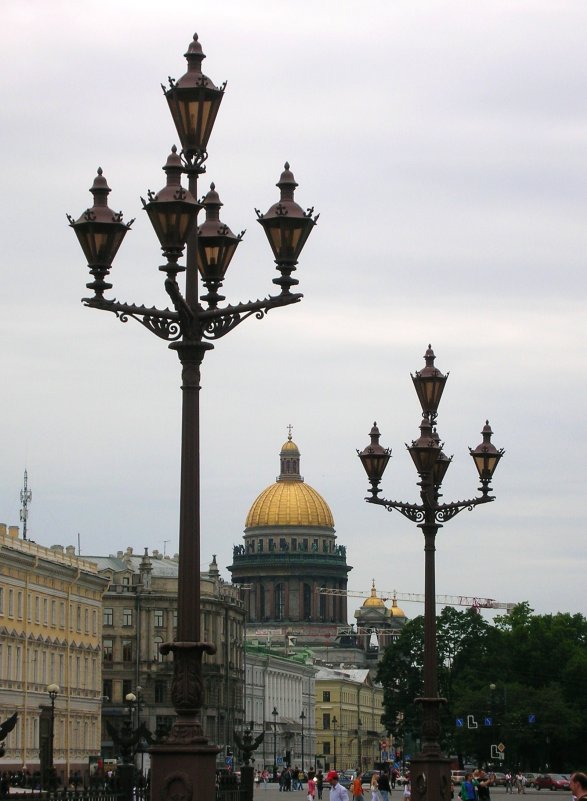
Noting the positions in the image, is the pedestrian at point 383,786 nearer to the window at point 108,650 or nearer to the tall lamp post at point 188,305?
the tall lamp post at point 188,305

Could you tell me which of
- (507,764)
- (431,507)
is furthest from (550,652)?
(431,507)

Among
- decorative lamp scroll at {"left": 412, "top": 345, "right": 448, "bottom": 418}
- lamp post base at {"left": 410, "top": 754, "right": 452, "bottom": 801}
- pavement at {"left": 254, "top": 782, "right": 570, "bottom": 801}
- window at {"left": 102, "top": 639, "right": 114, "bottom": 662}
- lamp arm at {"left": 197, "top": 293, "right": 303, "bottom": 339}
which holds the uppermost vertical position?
window at {"left": 102, "top": 639, "right": 114, "bottom": 662}

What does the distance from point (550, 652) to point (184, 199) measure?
9648cm

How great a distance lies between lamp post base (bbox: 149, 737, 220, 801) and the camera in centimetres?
1591

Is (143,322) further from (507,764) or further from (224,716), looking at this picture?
(224,716)

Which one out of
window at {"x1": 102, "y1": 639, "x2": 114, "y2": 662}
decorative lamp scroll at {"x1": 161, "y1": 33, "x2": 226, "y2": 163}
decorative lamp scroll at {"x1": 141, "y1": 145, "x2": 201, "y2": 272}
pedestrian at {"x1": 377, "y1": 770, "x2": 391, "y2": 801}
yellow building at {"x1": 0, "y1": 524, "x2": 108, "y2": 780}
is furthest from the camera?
window at {"x1": 102, "y1": 639, "x2": 114, "y2": 662}

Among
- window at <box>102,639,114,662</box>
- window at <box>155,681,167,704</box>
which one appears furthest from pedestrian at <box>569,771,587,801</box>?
window at <box>155,681,167,704</box>

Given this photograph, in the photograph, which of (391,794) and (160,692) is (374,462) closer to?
(391,794)

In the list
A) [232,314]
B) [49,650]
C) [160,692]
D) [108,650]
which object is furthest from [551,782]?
[232,314]

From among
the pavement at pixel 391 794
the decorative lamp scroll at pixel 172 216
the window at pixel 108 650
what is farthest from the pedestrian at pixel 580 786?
the window at pixel 108 650

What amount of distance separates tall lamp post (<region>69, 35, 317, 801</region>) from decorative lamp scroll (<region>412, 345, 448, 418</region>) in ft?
37.4

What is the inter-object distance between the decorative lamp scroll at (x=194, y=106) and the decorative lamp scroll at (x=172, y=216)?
927mm

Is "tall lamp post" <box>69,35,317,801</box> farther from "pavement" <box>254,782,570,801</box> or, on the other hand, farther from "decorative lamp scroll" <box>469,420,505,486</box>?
"pavement" <box>254,782,570,801</box>

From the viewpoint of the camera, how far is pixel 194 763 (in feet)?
Result: 52.6
